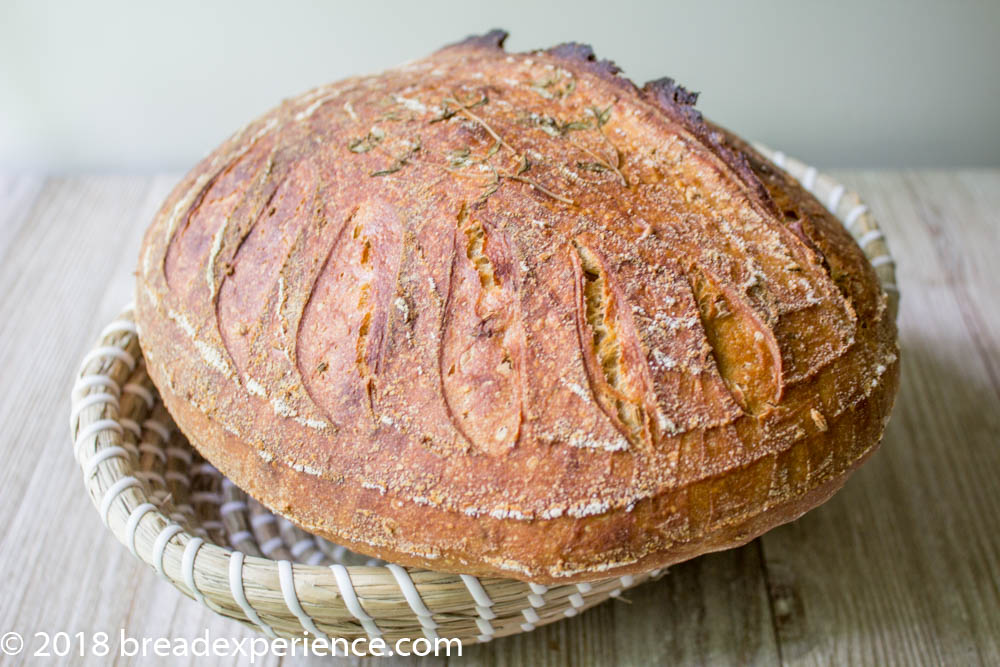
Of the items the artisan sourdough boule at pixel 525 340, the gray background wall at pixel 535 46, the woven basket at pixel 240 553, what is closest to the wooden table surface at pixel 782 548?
the woven basket at pixel 240 553

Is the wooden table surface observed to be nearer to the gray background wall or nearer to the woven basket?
the woven basket

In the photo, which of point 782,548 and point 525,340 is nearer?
point 525,340

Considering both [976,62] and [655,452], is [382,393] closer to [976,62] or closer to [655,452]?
[655,452]

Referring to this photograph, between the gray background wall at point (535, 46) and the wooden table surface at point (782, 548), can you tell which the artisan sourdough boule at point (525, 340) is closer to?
the wooden table surface at point (782, 548)

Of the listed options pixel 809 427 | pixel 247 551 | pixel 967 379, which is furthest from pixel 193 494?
Answer: pixel 967 379

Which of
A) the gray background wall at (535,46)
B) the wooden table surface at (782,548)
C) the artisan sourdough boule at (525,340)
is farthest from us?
the gray background wall at (535,46)

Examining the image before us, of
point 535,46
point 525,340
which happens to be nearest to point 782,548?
point 525,340

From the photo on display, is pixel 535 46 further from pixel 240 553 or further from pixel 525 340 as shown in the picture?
pixel 240 553
